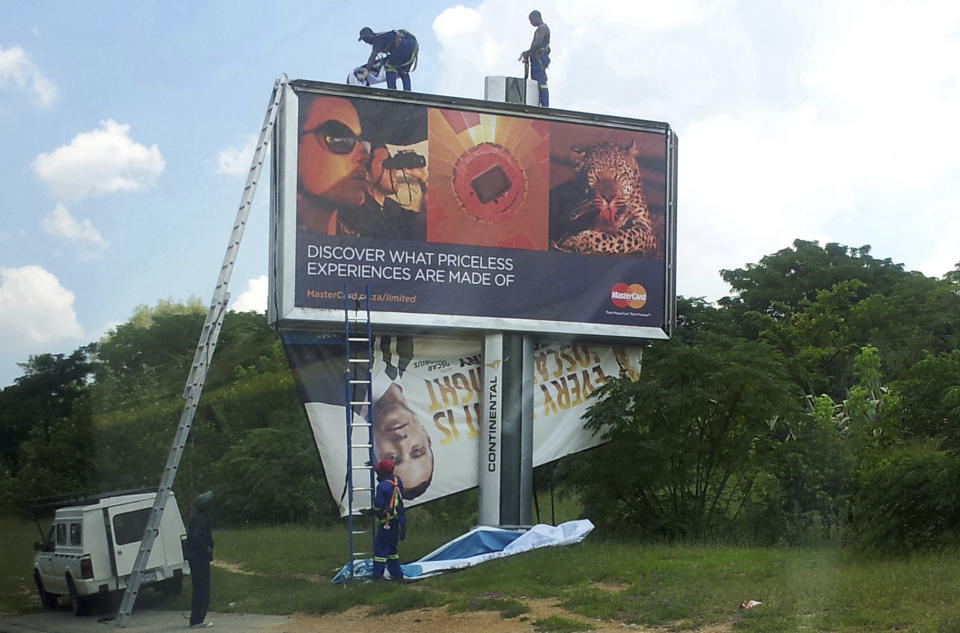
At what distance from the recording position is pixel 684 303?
A: 130ft

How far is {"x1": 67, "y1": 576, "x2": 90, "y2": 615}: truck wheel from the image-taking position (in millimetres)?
15008

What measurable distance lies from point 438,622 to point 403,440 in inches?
233

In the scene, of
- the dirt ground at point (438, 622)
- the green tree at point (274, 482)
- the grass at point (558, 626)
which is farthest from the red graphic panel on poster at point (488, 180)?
the green tree at point (274, 482)

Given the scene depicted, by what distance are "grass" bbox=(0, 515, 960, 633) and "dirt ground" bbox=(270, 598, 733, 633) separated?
0.51 ft

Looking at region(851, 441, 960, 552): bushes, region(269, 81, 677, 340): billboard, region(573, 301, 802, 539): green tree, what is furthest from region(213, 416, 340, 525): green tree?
region(851, 441, 960, 552): bushes

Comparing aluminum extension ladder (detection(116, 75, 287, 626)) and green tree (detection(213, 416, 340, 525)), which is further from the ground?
aluminum extension ladder (detection(116, 75, 287, 626))

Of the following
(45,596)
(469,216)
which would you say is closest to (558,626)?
(469,216)

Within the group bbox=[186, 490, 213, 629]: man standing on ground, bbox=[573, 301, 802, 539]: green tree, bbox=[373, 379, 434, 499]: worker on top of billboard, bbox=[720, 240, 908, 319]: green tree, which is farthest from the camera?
bbox=[720, 240, 908, 319]: green tree

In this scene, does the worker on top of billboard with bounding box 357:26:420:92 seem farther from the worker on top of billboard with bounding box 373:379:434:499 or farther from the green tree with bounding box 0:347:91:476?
the green tree with bounding box 0:347:91:476

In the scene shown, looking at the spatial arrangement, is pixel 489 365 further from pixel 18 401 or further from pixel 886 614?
pixel 886 614

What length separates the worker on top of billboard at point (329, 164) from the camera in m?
16.6

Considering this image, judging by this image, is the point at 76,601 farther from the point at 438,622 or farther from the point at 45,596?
the point at 438,622

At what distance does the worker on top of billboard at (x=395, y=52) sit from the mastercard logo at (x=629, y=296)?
15.3 ft

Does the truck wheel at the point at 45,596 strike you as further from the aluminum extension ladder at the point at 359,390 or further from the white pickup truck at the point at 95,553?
the aluminum extension ladder at the point at 359,390
